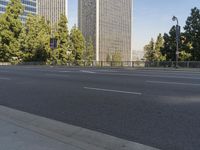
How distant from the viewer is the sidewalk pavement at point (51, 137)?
18.8ft

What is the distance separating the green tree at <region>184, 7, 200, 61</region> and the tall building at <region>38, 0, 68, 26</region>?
307ft

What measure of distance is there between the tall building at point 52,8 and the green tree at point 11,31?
2819 inches

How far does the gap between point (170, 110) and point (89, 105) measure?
7.81 ft

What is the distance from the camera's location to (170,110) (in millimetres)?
8750

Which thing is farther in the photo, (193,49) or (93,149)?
(193,49)

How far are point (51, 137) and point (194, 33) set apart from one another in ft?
136

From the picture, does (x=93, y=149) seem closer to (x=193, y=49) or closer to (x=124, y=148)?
(x=124, y=148)

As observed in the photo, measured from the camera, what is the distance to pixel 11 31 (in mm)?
63281

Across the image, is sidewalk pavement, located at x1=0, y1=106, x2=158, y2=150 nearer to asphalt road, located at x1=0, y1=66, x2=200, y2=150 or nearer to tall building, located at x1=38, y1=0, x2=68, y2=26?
asphalt road, located at x1=0, y1=66, x2=200, y2=150

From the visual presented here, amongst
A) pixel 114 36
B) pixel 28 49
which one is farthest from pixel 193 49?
pixel 114 36

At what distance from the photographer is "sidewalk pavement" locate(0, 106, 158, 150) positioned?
572 centimetres

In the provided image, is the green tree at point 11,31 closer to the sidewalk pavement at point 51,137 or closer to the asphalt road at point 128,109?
the asphalt road at point 128,109

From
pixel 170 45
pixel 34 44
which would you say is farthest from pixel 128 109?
pixel 34 44

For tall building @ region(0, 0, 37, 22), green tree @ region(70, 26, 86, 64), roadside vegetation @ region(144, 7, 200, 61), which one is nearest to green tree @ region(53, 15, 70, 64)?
green tree @ region(70, 26, 86, 64)
